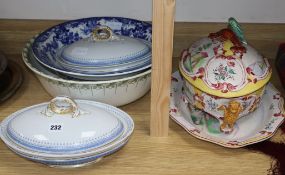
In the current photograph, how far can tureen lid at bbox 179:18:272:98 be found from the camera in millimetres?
664

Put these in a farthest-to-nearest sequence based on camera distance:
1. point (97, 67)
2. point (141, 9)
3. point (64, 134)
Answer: point (141, 9) → point (97, 67) → point (64, 134)

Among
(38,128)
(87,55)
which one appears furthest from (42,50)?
(38,128)

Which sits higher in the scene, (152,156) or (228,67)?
(228,67)

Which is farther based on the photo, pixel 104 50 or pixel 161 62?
pixel 104 50

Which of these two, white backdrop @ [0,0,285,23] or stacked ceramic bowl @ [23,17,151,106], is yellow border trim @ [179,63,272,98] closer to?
stacked ceramic bowl @ [23,17,151,106]

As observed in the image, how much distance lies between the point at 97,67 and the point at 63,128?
0.47 ft

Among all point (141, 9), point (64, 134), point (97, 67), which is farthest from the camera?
point (141, 9)

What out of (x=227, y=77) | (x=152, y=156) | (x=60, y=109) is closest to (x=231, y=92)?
(x=227, y=77)

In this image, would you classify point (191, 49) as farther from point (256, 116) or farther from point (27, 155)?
point (27, 155)

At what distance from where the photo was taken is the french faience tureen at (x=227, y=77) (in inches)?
26.1

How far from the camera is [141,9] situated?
3.01 feet

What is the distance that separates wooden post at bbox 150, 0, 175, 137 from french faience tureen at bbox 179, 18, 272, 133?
6cm

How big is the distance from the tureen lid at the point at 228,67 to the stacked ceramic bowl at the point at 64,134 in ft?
0.46

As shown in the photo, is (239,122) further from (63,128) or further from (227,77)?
(63,128)
